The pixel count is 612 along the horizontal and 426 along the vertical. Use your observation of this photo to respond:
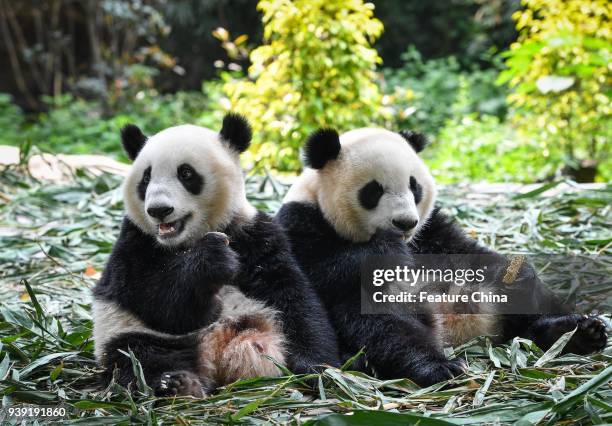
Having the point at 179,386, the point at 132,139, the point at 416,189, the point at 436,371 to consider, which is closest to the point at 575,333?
the point at 436,371

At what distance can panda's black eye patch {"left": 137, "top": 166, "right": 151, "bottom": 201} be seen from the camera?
323cm

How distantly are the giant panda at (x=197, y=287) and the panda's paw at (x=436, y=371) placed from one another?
361mm

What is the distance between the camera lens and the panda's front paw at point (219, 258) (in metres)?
2.95

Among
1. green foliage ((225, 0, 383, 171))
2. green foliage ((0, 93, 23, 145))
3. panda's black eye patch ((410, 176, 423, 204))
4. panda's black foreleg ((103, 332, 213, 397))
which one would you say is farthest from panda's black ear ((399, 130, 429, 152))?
green foliage ((0, 93, 23, 145))

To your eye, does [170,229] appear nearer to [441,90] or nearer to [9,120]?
[441,90]

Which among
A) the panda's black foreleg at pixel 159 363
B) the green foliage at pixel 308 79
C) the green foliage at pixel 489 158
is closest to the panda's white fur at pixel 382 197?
the panda's black foreleg at pixel 159 363

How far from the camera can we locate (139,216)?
3234mm

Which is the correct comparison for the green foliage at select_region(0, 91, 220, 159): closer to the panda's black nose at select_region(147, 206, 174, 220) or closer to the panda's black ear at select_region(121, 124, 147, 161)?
the panda's black ear at select_region(121, 124, 147, 161)

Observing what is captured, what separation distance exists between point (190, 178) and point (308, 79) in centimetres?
466

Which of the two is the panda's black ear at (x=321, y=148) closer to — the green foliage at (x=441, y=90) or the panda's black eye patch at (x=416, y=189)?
the panda's black eye patch at (x=416, y=189)

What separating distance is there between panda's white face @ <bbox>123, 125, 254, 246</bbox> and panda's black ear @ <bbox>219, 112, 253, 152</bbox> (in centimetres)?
13

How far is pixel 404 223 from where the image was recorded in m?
3.41

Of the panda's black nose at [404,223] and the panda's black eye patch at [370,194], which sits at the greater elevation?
the panda's black eye patch at [370,194]

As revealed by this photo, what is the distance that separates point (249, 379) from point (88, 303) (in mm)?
1615
